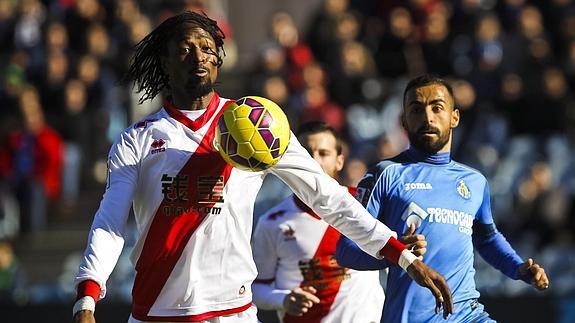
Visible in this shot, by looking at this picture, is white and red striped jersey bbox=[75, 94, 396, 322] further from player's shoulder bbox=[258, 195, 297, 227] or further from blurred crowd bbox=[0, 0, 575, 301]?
blurred crowd bbox=[0, 0, 575, 301]

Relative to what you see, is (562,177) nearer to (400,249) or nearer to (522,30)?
(522,30)

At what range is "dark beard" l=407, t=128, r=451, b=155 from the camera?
7.05m

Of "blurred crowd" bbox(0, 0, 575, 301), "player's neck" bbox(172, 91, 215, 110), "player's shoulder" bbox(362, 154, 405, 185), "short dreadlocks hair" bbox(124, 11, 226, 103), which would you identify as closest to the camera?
"player's neck" bbox(172, 91, 215, 110)

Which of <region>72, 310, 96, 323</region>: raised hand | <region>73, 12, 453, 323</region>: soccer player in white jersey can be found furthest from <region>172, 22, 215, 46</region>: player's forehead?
<region>72, 310, 96, 323</region>: raised hand

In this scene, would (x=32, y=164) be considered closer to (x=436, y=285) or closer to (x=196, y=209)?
(x=196, y=209)

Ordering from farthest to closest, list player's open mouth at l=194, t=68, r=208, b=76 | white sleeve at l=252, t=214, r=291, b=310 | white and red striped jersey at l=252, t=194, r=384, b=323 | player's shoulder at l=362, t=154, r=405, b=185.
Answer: white sleeve at l=252, t=214, r=291, b=310 < white and red striped jersey at l=252, t=194, r=384, b=323 < player's shoulder at l=362, t=154, r=405, b=185 < player's open mouth at l=194, t=68, r=208, b=76

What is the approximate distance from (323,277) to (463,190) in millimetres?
1500

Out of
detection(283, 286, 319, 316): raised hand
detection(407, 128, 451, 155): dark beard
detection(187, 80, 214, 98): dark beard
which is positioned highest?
detection(187, 80, 214, 98): dark beard

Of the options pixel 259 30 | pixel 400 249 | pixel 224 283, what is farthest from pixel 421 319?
pixel 259 30

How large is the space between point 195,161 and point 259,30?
16.0m

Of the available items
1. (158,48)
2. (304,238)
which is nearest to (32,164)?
(304,238)

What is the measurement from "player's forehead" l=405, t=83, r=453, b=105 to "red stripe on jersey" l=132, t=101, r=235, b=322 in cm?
142

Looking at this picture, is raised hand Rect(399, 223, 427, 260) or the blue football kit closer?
raised hand Rect(399, 223, 427, 260)

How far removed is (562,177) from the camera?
50.1ft
